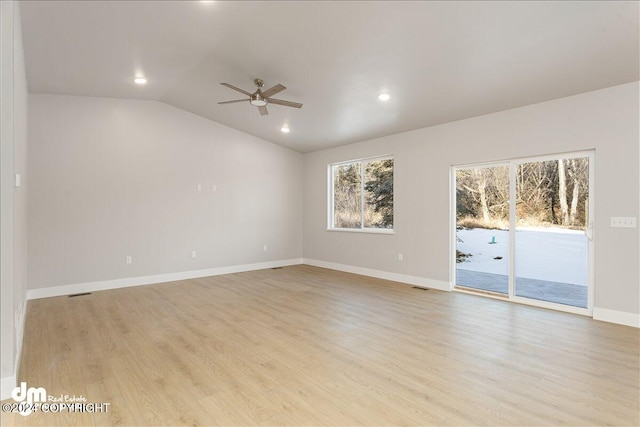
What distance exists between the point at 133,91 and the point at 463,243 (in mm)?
5778

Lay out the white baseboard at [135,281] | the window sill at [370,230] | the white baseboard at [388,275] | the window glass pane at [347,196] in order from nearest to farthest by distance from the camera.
→ the white baseboard at [135,281], the white baseboard at [388,275], the window sill at [370,230], the window glass pane at [347,196]

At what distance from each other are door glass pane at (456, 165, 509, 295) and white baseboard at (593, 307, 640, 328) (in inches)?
43.0

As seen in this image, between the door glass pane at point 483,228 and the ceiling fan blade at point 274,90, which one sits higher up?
the ceiling fan blade at point 274,90

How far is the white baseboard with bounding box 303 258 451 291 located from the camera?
5422 millimetres

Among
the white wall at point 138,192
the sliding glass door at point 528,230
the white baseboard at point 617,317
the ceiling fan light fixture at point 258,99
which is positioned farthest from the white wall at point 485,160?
the ceiling fan light fixture at point 258,99

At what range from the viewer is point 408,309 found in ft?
14.1

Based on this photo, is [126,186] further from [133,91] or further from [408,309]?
[408,309]

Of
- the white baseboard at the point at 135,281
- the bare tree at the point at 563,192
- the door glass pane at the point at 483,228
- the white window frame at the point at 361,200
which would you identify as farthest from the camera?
the white window frame at the point at 361,200

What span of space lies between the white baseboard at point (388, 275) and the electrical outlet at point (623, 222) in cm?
222

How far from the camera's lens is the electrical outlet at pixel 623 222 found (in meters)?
3.67

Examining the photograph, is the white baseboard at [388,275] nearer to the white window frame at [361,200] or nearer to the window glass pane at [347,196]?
the white window frame at [361,200]

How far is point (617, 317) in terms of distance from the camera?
12.3 feet

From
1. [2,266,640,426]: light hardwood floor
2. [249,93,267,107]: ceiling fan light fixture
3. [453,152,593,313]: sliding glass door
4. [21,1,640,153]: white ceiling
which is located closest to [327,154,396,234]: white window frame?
[453,152,593,313]: sliding glass door

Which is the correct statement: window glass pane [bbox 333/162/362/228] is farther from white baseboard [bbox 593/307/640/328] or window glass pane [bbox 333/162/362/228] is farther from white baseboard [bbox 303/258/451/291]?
white baseboard [bbox 593/307/640/328]
